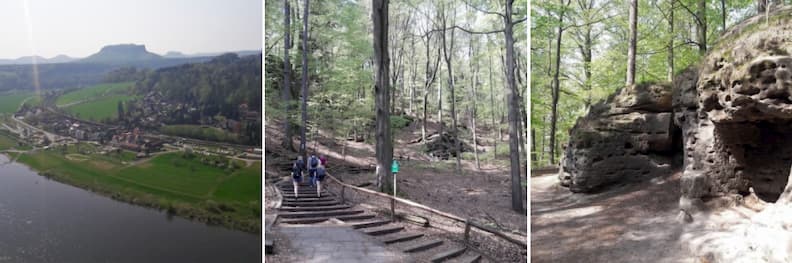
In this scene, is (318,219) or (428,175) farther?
(428,175)

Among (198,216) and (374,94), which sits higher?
(374,94)

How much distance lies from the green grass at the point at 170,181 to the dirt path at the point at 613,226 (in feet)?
10.0

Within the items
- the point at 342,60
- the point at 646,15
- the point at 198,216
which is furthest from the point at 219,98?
the point at 646,15

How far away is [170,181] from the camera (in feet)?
8.17

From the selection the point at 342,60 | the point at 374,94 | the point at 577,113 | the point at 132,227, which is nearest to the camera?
the point at 132,227

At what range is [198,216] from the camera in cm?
254

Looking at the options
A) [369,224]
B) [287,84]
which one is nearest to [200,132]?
[287,84]

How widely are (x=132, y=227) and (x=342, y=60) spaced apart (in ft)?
6.72

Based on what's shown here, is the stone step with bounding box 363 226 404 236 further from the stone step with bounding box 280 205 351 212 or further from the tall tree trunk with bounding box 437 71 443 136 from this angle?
the tall tree trunk with bounding box 437 71 443 136

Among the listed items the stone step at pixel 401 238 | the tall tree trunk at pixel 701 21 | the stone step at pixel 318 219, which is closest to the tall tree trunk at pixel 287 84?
the stone step at pixel 318 219

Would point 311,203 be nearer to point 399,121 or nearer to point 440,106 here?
point 399,121

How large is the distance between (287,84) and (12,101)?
1.59 metres

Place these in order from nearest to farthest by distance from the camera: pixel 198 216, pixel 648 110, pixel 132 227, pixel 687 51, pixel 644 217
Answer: pixel 132 227 < pixel 198 216 < pixel 644 217 < pixel 648 110 < pixel 687 51

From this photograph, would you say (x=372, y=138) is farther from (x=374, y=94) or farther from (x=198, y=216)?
(x=198, y=216)
